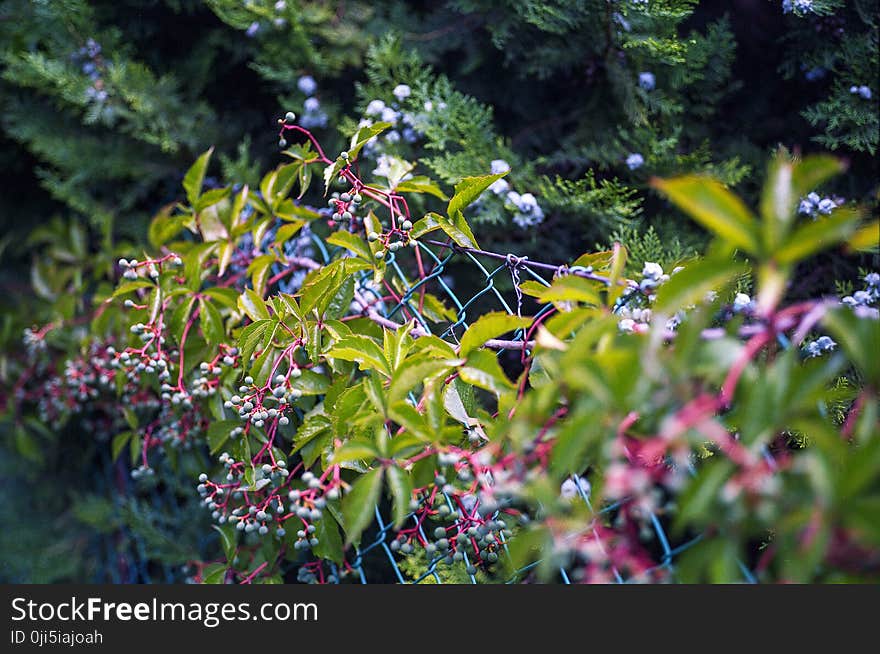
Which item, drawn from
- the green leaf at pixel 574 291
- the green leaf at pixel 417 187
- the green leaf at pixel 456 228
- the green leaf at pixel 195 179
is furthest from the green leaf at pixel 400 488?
the green leaf at pixel 195 179

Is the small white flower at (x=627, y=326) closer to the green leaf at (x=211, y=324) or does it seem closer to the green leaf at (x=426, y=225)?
the green leaf at (x=426, y=225)

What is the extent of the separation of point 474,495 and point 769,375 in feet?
1.35

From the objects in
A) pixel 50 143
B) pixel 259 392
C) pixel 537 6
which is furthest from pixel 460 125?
pixel 50 143

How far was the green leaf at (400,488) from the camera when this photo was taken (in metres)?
0.78

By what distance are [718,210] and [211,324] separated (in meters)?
0.91

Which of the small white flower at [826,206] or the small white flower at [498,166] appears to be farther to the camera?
the small white flower at [498,166]

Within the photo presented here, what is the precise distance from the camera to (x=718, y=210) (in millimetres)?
567

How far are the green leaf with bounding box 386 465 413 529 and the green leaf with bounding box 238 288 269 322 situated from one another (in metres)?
0.43

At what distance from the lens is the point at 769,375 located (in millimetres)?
570

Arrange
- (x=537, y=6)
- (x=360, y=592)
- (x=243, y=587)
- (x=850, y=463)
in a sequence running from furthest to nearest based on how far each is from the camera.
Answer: (x=537, y=6) → (x=243, y=587) → (x=360, y=592) → (x=850, y=463)

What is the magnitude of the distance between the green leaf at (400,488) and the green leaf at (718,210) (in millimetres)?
419

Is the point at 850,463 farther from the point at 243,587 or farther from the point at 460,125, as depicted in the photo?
the point at 460,125

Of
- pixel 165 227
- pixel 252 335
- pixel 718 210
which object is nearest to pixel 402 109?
pixel 165 227

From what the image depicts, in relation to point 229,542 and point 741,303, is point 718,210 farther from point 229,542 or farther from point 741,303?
point 229,542
